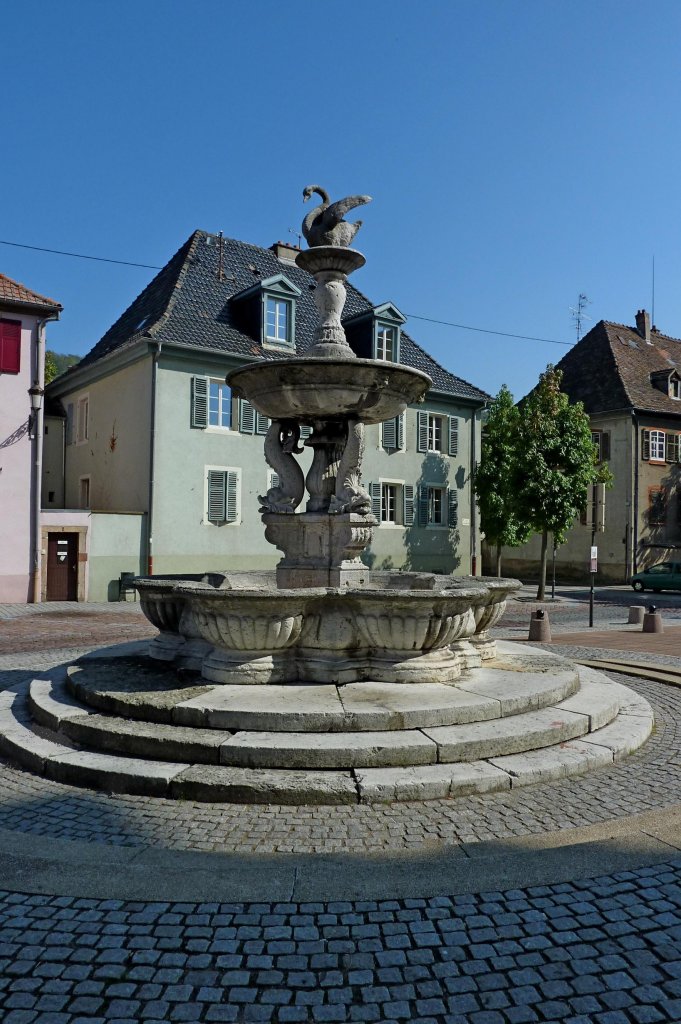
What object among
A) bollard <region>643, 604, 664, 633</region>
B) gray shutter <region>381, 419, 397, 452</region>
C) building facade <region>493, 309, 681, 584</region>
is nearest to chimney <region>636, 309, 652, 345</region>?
building facade <region>493, 309, 681, 584</region>

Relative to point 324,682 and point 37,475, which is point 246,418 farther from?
point 324,682

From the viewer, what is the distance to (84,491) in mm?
27875

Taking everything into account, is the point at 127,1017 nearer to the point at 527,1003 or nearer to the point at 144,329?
the point at 527,1003

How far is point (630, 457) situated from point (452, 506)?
9.78m

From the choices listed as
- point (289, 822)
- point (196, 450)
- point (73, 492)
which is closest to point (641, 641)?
point (289, 822)

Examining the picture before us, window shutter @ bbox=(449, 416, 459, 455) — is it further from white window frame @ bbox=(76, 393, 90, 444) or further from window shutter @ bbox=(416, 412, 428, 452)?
white window frame @ bbox=(76, 393, 90, 444)

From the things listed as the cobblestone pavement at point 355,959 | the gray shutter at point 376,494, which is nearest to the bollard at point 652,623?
the gray shutter at point 376,494

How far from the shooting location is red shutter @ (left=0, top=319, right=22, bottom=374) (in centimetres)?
2100

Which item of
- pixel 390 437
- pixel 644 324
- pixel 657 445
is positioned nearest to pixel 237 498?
pixel 390 437

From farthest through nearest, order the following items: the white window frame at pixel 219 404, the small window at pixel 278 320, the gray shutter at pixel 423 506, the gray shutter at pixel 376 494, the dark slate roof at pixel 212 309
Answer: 1. the gray shutter at pixel 423 506
2. the gray shutter at pixel 376 494
3. the small window at pixel 278 320
4. the dark slate roof at pixel 212 309
5. the white window frame at pixel 219 404

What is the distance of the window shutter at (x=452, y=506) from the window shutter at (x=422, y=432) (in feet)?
7.24

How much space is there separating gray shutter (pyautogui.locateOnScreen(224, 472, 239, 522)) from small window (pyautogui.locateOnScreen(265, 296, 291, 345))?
5.20 metres

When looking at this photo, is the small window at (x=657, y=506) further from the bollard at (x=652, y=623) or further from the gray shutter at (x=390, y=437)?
the bollard at (x=652, y=623)

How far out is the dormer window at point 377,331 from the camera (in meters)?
28.0
